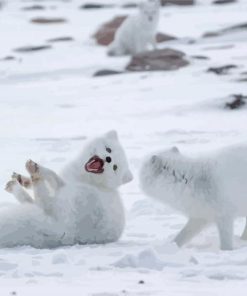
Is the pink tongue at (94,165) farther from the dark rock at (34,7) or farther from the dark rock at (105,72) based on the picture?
Answer: the dark rock at (34,7)

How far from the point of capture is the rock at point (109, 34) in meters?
21.3

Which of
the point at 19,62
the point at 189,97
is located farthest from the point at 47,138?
the point at 19,62

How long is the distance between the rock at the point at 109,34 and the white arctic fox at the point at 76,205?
15.3 meters

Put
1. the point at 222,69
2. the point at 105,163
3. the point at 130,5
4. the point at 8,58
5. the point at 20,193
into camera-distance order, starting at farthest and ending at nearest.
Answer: the point at 130,5, the point at 8,58, the point at 222,69, the point at 20,193, the point at 105,163

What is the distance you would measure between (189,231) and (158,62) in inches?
428

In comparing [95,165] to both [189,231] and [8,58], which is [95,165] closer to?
[189,231]

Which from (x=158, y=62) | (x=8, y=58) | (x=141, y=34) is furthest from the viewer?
(x=8, y=58)

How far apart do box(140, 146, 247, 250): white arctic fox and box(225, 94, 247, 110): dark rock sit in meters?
6.41

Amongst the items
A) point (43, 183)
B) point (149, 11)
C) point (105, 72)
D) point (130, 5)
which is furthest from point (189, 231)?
point (130, 5)

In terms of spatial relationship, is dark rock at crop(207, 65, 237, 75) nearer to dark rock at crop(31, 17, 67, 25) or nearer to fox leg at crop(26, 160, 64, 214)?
fox leg at crop(26, 160, 64, 214)

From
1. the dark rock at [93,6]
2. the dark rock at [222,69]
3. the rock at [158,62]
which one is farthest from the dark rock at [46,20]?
the dark rock at [222,69]

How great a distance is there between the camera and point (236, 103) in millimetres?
12562

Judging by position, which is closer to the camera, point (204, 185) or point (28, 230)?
point (28, 230)

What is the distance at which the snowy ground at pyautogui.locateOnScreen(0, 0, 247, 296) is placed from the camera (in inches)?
189
